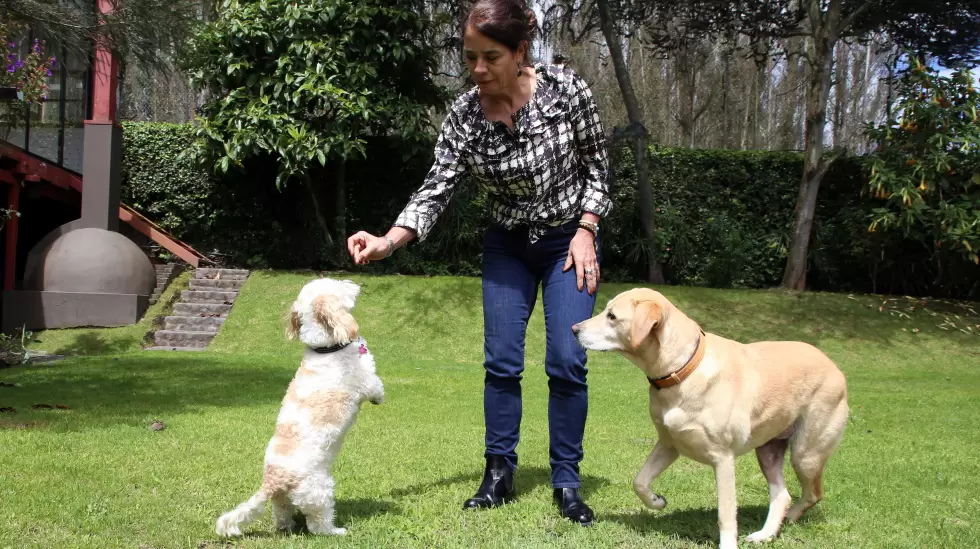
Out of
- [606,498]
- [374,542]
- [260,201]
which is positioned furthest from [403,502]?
[260,201]

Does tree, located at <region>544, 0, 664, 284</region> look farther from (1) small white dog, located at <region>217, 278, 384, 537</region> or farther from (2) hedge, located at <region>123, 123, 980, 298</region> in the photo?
(1) small white dog, located at <region>217, 278, 384, 537</region>

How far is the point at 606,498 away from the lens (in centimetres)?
419

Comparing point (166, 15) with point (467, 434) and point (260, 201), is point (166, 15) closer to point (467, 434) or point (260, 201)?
point (467, 434)

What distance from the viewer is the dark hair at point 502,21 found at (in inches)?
139

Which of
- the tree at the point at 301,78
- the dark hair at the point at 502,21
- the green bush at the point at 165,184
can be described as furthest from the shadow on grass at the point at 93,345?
the dark hair at the point at 502,21

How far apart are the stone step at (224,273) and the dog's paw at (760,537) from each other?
1350 centimetres

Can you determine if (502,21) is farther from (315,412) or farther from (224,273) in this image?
(224,273)

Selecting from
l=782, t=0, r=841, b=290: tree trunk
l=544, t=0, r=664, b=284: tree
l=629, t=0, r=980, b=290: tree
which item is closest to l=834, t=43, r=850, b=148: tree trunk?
l=629, t=0, r=980, b=290: tree

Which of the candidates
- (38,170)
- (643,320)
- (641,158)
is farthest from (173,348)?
(643,320)

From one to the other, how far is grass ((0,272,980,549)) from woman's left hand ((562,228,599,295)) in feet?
3.81

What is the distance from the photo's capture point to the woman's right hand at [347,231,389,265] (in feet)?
11.5

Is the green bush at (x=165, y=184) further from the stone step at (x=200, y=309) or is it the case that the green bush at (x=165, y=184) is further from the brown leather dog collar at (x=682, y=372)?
the brown leather dog collar at (x=682, y=372)

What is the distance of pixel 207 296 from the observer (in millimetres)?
14742

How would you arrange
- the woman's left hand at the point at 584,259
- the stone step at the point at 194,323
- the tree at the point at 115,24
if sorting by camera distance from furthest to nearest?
the stone step at the point at 194,323 < the tree at the point at 115,24 < the woman's left hand at the point at 584,259
